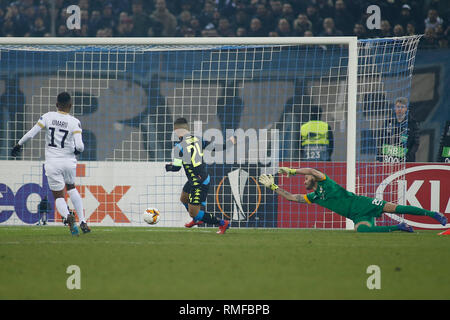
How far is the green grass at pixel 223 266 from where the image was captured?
201 inches

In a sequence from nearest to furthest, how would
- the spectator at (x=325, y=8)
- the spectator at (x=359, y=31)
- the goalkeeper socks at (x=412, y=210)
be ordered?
the goalkeeper socks at (x=412, y=210) < the spectator at (x=359, y=31) < the spectator at (x=325, y=8)

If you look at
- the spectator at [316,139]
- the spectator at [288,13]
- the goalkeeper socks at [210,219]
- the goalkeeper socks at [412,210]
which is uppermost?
the spectator at [288,13]

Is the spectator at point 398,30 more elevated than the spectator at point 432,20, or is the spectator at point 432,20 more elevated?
the spectator at point 432,20

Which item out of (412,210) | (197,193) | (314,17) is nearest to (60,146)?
(197,193)

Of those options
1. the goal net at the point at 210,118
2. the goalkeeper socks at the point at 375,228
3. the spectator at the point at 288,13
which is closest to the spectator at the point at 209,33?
the spectator at the point at 288,13

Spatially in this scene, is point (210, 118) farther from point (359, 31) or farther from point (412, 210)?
point (412, 210)

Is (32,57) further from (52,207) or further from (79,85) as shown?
(52,207)

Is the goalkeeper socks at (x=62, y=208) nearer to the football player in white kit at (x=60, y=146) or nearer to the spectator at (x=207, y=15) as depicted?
the football player in white kit at (x=60, y=146)

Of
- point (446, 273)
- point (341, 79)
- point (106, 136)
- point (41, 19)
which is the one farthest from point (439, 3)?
point (446, 273)

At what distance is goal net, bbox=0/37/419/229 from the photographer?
41.7 feet

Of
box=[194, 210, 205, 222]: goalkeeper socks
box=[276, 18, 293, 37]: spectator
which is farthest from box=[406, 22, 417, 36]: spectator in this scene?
box=[194, 210, 205, 222]: goalkeeper socks

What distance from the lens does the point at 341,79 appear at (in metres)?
13.2

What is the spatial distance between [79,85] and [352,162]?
5.32m

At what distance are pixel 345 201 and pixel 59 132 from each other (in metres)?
4.26
